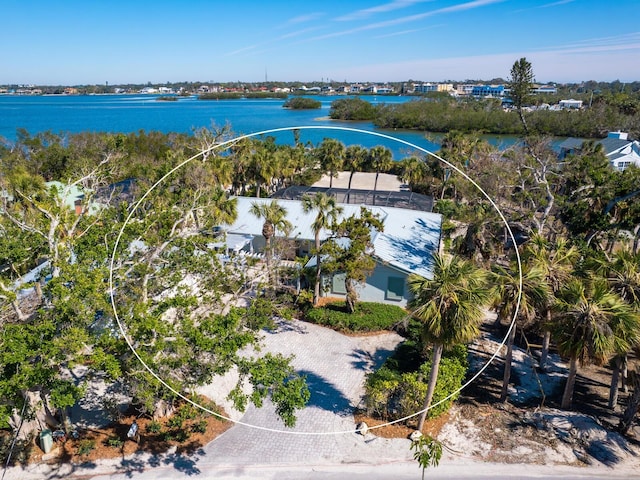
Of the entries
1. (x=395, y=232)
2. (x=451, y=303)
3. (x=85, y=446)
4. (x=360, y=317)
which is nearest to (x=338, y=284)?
(x=360, y=317)

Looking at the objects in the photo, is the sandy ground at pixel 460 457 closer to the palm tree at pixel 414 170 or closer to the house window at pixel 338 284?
the house window at pixel 338 284

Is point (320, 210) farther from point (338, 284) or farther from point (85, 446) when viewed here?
point (85, 446)

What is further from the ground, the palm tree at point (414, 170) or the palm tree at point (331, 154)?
the palm tree at point (331, 154)

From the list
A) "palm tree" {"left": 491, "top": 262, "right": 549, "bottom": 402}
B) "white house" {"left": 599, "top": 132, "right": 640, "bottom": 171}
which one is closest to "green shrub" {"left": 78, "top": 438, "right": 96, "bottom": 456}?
"palm tree" {"left": 491, "top": 262, "right": 549, "bottom": 402}

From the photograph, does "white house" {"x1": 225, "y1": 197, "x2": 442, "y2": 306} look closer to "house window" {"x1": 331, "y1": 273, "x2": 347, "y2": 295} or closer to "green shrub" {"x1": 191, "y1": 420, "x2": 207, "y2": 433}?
"house window" {"x1": 331, "y1": 273, "x2": 347, "y2": 295}

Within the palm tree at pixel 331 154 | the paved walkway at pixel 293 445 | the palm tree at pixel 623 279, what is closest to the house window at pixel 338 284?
the paved walkway at pixel 293 445

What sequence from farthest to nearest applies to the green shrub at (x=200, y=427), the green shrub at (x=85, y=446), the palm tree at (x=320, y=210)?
the palm tree at (x=320, y=210) → the green shrub at (x=200, y=427) → the green shrub at (x=85, y=446)

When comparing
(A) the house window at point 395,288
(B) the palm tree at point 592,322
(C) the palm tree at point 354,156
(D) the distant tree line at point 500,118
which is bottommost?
(A) the house window at point 395,288

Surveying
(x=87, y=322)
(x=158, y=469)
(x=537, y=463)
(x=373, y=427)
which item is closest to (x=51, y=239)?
(x=87, y=322)
